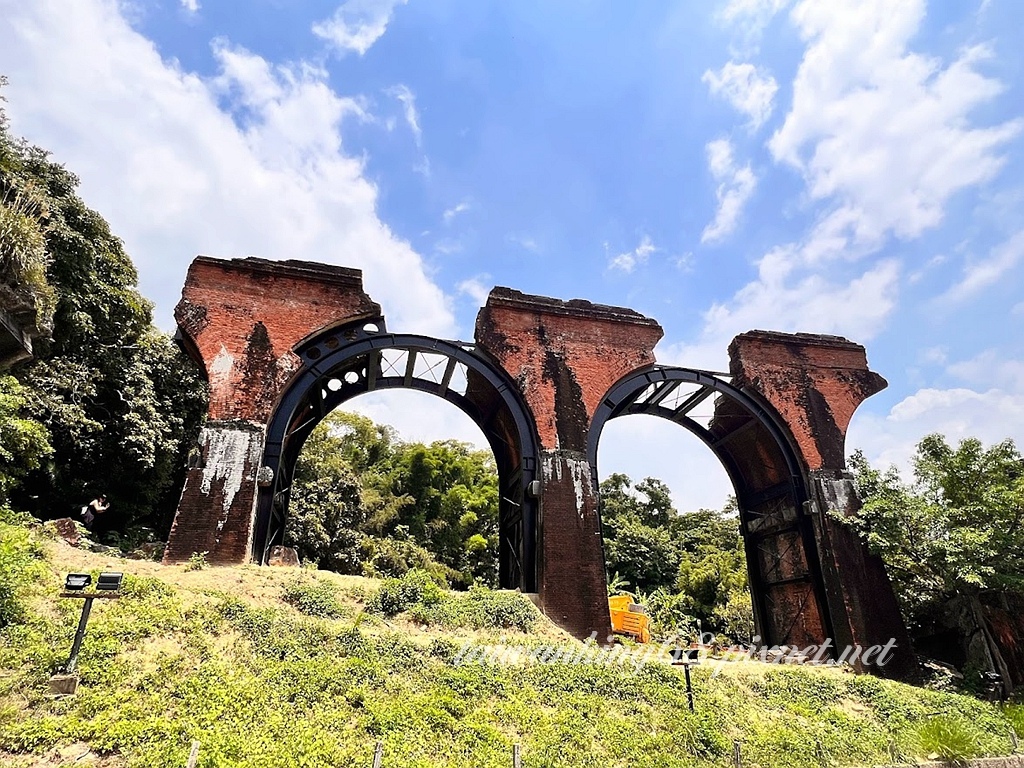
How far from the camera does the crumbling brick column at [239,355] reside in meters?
10.7

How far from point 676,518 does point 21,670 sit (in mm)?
31601

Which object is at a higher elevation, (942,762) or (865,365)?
(865,365)

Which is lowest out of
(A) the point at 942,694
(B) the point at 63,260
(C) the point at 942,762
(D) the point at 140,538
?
(C) the point at 942,762

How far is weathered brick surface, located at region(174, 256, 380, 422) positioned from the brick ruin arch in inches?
1.3

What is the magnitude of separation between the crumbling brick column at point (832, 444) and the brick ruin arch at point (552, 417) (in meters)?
0.04

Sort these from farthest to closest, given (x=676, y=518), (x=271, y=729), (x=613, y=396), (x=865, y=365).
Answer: (x=676, y=518)
(x=865, y=365)
(x=613, y=396)
(x=271, y=729)

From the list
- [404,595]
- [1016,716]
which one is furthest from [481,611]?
[1016,716]

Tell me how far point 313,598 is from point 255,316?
6337 mm

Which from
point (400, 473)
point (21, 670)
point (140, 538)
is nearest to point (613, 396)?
point (21, 670)

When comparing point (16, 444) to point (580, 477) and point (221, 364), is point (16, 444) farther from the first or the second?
point (580, 477)

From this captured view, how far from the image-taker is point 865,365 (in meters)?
16.1

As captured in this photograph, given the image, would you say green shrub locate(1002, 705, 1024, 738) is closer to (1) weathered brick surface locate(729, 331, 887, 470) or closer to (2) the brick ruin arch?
(2) the brick ruin arch

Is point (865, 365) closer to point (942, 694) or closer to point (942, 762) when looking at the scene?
point (942, 694)

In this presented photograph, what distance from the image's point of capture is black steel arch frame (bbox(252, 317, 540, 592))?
39.6 feet
